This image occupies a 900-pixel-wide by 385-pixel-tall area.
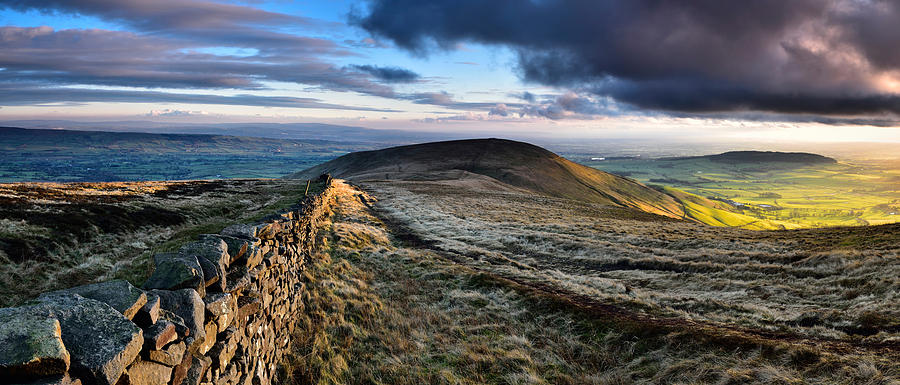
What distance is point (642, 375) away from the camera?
9.13 meters

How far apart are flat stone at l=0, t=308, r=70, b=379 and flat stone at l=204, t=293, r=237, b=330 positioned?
2.25 m

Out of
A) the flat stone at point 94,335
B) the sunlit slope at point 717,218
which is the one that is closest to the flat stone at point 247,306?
the flat stone at point 94,335

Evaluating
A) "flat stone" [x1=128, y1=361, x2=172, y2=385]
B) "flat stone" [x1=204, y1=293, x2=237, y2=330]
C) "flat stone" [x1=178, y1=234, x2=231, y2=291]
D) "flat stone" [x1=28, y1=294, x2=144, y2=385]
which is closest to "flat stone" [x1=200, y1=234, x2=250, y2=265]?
"flat stone" [x1=178, y1=234, x2=231, y2=291]

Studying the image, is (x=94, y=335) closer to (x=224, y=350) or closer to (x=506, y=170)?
(x=224, y=350)

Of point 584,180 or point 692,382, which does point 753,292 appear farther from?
point 584,180

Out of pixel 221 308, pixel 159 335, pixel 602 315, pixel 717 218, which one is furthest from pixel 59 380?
Result: pixel 717 218

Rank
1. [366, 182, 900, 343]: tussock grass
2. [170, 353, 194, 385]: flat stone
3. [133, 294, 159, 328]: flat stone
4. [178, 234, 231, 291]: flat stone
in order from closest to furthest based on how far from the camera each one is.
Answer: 1. [133, 294, 159, 328]: flat stone
2. [170, 353, 194, 385]: flat stone
3. [178, 234, 231, 291]: flat stone
4. [366, 182, 900, 343]: tussock grass

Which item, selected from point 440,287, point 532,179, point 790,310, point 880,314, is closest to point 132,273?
point 440,287

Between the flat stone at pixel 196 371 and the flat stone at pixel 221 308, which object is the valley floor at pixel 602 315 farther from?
the flat stone at pixel 196 371

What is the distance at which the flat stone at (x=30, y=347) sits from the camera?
10.4ft

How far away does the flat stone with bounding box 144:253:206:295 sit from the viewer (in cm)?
559

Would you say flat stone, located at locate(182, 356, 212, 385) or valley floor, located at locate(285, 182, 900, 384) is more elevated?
flat stone, located at locate(182, 356, 212, 385)

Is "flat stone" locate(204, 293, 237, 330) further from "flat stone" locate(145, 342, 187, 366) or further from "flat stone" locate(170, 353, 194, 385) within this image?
"flat stone" locate(145, 342, 187, 366)

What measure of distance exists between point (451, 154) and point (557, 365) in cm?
15200
